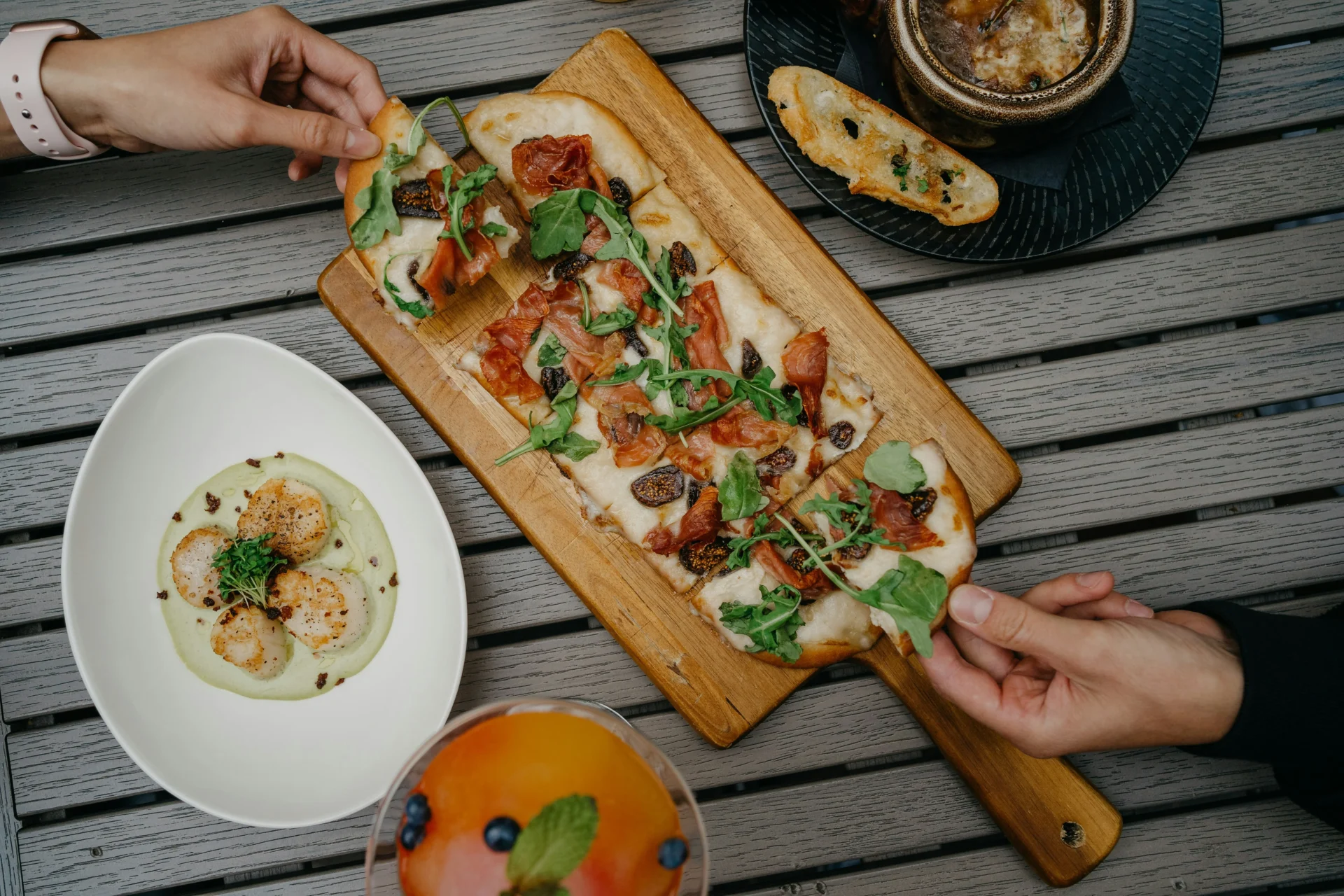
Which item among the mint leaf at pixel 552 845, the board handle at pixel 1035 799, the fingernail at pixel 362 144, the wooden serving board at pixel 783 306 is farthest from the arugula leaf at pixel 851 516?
the fingernail at pixel 362 144

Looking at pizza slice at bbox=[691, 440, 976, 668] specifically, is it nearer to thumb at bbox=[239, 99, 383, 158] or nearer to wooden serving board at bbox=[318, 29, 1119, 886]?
wooden serving board at bbox=[318, 29, 1119, 886]

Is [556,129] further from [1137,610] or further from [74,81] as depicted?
[1137,610]

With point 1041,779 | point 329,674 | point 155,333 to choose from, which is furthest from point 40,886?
point 1041,779

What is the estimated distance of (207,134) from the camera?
2176 millimetres

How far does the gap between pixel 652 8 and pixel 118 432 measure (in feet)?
6.95

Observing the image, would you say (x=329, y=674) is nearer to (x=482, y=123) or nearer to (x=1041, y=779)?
(x=482, y=123)

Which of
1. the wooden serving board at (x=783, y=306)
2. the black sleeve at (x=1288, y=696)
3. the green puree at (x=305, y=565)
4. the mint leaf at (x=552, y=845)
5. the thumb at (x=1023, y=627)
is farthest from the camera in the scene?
the green puree at (x=305, y=565)

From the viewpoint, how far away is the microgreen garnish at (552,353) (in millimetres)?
2268

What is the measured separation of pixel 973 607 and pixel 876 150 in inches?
51.2

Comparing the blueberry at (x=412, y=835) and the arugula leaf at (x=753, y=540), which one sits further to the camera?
the arugula leaf at (x=753, y=540)

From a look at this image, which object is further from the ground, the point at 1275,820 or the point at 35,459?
the point at 35,459

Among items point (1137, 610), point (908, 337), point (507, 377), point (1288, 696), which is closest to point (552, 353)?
point (507, 377)

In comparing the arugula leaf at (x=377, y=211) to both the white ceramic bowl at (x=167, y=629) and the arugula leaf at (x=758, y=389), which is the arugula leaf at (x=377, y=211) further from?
the arugula leaf at (x=758, y=389)

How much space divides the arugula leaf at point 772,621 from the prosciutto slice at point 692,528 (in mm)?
214
